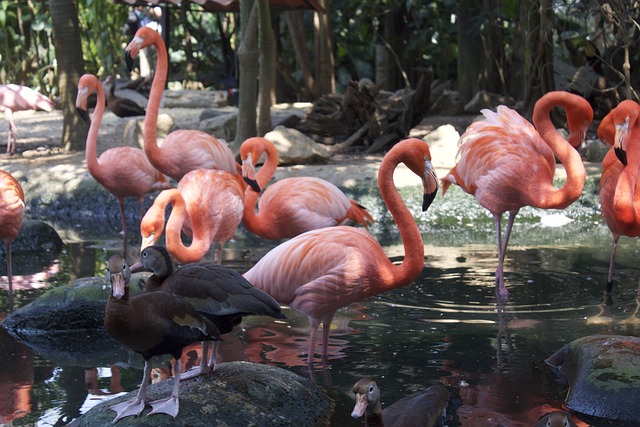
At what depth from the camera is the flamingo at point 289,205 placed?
605cm

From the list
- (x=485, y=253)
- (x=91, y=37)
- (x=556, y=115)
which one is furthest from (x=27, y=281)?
(x=91, y=37)

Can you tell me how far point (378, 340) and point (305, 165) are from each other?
4917mm

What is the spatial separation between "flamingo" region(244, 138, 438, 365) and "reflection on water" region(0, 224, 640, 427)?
0.41 metres

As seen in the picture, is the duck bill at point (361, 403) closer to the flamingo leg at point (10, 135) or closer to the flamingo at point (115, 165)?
the flamingo at point (115, 165)

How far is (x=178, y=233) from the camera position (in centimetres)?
553

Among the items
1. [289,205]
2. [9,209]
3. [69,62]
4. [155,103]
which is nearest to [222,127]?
[69,62]

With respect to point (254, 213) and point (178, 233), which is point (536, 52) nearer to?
point (254, 213)

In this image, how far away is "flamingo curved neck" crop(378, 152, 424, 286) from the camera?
442cm

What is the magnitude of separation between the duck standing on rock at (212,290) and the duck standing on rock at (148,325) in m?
0.13

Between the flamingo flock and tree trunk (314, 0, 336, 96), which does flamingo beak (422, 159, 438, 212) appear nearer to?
the flamingo flock

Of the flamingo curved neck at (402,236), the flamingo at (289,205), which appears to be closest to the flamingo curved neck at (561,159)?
the flamingo at (289,205)

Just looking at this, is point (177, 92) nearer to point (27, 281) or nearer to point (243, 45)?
point (243, 45)

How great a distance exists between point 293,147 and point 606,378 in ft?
19.9

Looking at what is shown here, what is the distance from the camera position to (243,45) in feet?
31.0
